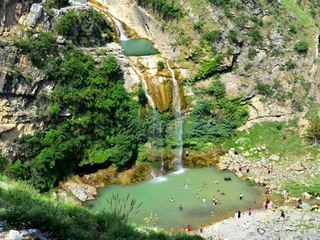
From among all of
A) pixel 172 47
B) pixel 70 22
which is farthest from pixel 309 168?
pixel 70 22

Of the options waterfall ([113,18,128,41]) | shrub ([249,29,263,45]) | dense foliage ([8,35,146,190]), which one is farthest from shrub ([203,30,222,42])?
dense foliage ([8,35,146,190])

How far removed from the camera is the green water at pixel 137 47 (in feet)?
116

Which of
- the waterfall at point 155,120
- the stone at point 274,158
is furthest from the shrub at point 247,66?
the waterfall at point 155,120

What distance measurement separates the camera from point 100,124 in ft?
98.9

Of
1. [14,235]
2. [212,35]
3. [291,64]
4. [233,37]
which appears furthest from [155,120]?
[14,235]

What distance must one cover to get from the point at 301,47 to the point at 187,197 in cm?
2030

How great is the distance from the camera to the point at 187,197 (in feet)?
91.8

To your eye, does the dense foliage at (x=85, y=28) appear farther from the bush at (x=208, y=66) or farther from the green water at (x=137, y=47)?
the bush at (x=208, y=66)

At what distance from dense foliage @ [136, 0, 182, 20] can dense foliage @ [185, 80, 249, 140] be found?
28.7ft

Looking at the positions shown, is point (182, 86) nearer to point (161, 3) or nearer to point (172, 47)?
point (172, 47)

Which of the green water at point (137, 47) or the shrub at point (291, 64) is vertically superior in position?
the green water at point (137, 47)

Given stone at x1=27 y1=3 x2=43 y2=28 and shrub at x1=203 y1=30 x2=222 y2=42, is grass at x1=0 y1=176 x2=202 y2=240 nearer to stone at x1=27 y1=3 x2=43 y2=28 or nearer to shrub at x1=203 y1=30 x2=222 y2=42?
stone at x1=27 y1=3 x2=43 y2=28

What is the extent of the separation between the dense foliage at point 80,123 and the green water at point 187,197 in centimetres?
336

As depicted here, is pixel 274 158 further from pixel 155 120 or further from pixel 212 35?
pixel 212 35
